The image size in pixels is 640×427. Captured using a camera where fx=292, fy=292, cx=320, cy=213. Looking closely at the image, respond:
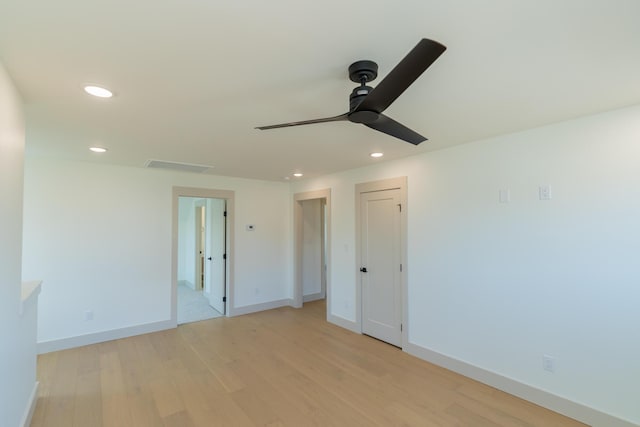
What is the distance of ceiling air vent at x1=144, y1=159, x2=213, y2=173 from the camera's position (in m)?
3.97

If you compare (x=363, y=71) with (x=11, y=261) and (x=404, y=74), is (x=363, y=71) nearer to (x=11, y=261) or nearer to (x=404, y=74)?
(x=404, y=74)

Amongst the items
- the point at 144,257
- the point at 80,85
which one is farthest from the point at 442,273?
the point at 144,257

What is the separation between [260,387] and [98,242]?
3.06 meters

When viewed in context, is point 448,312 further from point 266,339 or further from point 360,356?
A: point 266,339

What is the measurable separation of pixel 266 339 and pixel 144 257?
86.9 inches

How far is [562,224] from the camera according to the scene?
255 centimetres

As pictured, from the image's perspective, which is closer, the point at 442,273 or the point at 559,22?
the point at 559,22

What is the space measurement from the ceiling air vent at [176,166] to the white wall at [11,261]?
1880 mm

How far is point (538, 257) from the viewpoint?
105 inches

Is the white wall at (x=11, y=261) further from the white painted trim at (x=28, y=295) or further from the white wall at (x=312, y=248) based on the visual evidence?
the white wall at (x=312, y=248)

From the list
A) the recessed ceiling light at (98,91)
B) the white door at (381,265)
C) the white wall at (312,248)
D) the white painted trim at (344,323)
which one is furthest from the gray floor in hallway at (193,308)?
the recessed ceiling light at (98,91)

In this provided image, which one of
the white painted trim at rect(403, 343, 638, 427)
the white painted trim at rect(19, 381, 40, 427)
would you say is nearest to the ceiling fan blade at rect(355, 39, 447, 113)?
the white painted trim at rect(403, 343, 638, 427)

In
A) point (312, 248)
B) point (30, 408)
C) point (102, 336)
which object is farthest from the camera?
Result: point (312, 248)

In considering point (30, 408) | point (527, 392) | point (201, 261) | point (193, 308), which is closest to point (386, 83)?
point (527, 392)
